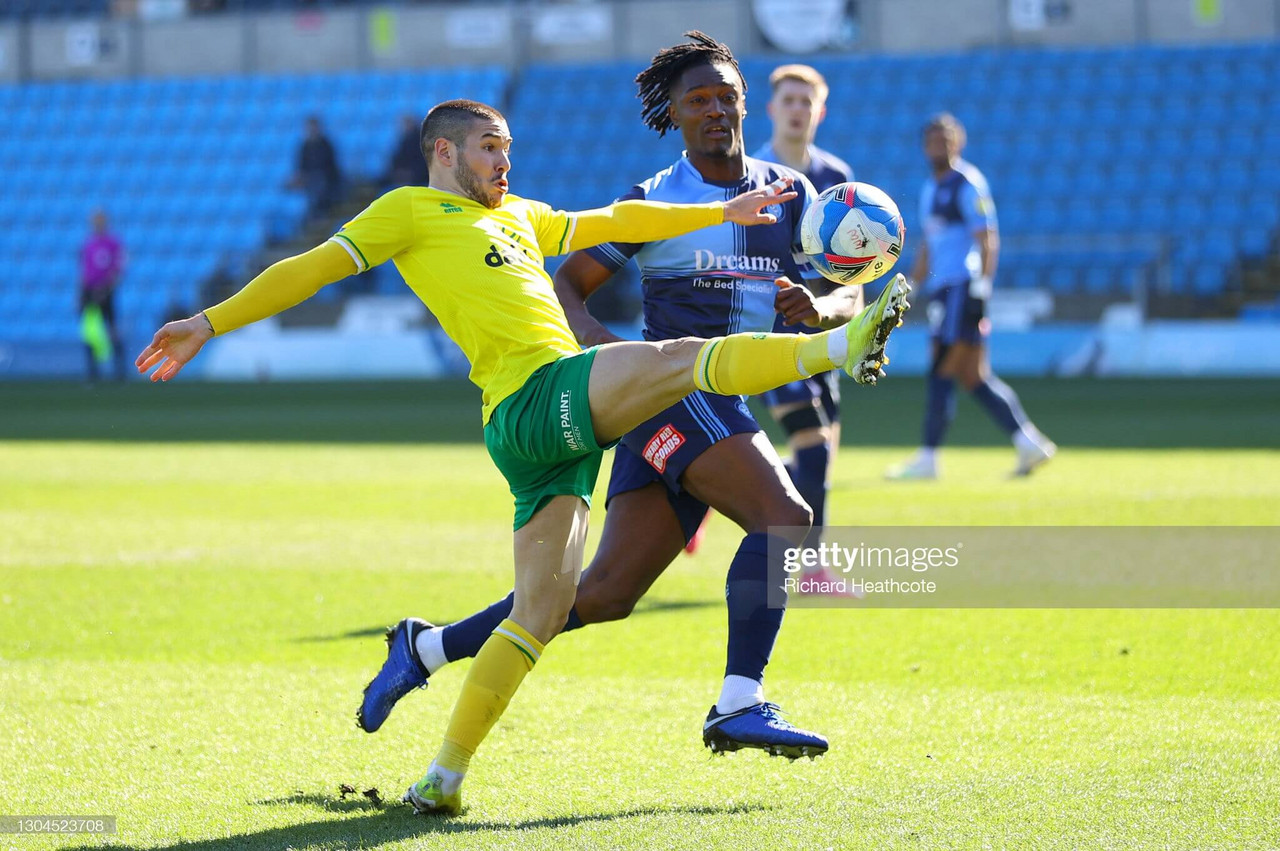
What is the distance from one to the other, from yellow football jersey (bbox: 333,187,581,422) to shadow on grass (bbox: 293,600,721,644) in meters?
2.06

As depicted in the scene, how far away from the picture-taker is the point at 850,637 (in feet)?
19.4

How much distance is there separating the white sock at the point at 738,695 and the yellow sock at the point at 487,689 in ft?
1.56

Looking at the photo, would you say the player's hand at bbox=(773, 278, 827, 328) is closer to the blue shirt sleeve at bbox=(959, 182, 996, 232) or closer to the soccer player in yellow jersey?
the soccer player in yellow jersey

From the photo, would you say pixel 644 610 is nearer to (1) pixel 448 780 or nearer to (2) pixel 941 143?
(1) pixel 448 780

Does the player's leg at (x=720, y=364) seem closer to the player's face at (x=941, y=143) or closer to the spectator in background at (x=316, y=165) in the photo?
the player's face at (x=941, y=143)

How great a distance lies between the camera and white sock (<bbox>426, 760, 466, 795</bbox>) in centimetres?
377

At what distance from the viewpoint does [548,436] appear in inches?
156

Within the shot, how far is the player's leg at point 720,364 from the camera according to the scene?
3730mm

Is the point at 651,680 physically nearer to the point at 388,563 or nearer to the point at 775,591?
the point at 775,591

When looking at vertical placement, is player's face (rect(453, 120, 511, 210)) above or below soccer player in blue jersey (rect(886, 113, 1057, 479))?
above

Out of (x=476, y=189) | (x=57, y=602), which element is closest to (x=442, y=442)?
(x=57, y=602)

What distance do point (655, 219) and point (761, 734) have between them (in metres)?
1.50

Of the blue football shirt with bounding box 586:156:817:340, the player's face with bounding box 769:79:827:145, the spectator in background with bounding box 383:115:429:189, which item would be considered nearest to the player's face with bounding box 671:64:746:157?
the blue football shirt with bounding box 586:156:817:340

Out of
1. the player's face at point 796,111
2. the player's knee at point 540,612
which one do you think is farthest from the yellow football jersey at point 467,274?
the player's face at point 796,111
